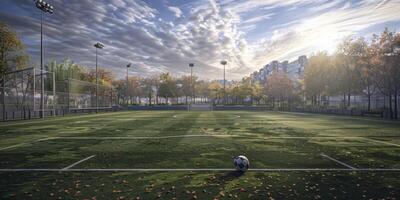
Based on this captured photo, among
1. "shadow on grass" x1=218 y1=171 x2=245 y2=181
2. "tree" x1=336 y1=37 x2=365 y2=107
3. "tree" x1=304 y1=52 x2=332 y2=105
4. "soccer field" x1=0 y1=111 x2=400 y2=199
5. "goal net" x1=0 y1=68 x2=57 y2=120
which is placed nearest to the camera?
"soccer field" x1=0 y1=111 x2=400 y2=199

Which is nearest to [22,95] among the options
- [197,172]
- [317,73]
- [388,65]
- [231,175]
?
[197,172]

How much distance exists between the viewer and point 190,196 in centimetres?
519

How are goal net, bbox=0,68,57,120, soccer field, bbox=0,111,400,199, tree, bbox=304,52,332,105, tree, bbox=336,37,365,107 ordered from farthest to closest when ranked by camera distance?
tree, bbox=304,52,332,105 < tree, bbox=336,37,365,107 < goal net, bbox=0,68,57,120 < soccer field, bbox=0,111,400,199

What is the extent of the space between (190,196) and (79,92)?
47190mm

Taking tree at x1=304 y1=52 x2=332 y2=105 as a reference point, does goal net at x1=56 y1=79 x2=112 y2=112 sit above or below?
below

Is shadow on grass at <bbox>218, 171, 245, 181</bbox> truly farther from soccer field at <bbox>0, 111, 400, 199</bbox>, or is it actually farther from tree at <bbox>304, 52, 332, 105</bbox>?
tree at <bbox>304, 52, 332, 105</bbox>

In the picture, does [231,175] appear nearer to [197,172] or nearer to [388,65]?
[197,172]

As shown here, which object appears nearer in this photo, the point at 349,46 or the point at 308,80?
the point at 349,46

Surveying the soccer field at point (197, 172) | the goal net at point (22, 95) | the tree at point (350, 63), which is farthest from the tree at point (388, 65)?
the goal net at point (22, 95)

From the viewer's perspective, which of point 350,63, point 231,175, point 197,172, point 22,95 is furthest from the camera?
point 350,63

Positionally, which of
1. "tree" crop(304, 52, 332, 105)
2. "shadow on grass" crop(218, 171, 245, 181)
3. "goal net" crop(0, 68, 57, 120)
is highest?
"tree" crop(304, 52, 332, 105)

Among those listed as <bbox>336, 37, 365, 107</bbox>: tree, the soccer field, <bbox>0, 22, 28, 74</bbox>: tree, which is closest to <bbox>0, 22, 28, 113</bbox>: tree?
<bbox>0, 22, 28, 74</bbox>: tree

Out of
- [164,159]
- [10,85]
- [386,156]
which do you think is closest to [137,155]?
[164,159]

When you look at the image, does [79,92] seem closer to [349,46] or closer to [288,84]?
[349,46]
